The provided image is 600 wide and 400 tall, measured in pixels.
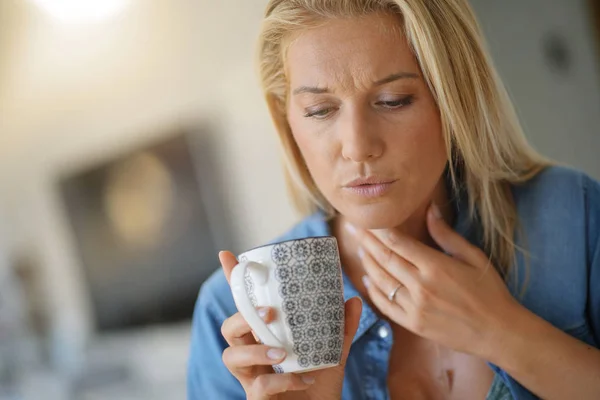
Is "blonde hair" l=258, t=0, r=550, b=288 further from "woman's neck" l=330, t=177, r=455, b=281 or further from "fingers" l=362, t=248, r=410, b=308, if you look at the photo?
"fingers" l=362, t=248, r=410, b=308

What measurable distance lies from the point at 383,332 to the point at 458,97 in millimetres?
291

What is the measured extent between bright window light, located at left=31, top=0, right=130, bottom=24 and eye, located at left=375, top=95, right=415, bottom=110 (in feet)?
4.66

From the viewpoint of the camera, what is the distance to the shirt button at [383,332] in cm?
70

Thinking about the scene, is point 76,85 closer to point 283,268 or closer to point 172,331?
point 172,331

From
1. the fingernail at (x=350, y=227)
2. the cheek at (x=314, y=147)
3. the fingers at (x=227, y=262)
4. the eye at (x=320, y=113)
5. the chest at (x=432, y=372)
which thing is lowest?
the chest at (x=432, y=372)

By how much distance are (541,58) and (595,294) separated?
1.86 feet

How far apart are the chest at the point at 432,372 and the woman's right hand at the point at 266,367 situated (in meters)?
0.13

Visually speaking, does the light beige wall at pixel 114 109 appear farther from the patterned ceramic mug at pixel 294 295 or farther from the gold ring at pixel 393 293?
the patterned ceramic mug at pixel 294 295

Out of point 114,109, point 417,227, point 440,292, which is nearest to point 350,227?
point 417,227

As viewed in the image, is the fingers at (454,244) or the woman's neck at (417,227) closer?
the fingers at (454,244)

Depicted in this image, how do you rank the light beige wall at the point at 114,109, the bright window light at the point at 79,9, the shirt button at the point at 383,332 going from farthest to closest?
the bright window light at the point at 79,9 → the light beige wall at the point at 114,109 → the shirt button at the point at 383,332

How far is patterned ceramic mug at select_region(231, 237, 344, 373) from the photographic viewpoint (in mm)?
497

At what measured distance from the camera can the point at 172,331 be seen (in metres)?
1.75

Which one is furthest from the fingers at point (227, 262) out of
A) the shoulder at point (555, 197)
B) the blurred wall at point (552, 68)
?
the blurred wall at point (552, 68)
